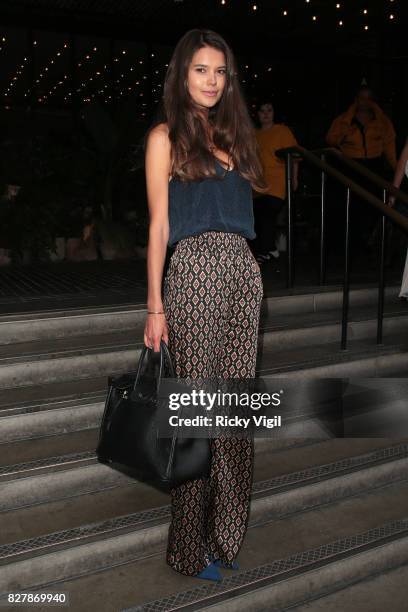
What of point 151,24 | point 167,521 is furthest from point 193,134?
point 151,24

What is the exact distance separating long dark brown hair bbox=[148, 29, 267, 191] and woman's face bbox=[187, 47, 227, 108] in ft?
0.05

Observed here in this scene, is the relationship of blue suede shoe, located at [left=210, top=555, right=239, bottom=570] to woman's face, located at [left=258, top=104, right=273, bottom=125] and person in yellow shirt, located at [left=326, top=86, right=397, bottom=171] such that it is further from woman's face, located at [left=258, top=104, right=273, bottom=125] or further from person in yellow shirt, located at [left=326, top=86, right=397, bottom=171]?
person in yellow shirt, located at [left=326, top=86, right=397, bottom=171]

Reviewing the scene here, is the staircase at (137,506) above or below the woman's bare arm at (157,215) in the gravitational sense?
below

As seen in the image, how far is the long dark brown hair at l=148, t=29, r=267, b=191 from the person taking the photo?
86.1 inches

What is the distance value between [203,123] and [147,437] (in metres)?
1.04

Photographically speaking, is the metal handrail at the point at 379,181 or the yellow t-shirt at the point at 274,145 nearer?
the metal handrail at the point at 379,181

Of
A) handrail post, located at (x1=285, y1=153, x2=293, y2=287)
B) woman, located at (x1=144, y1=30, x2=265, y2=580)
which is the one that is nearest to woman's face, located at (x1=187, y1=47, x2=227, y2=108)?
woman, located at (x1=144, y1=30, x2=265, y2=580)

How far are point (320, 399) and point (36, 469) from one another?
1.71 meters

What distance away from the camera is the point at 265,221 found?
5895 millimetres

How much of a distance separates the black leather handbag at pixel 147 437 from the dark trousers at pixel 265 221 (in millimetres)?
3734

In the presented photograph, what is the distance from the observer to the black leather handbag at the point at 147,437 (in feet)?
7.14

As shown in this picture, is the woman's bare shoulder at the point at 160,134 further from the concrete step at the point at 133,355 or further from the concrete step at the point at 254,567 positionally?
the concrete step at the point at 133,355

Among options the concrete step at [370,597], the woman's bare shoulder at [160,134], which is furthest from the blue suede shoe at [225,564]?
the woman's bare shoulder at [160,134]

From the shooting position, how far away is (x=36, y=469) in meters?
2.81
